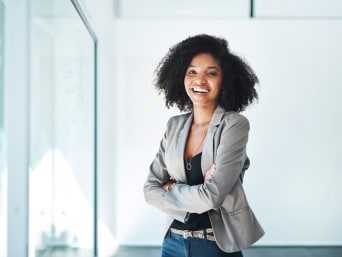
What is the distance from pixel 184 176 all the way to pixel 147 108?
7.44 ft

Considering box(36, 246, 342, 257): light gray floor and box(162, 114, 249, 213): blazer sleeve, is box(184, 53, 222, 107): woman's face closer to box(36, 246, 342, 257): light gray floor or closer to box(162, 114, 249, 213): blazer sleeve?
box(162, 114, 249, 213): blazer sleeve

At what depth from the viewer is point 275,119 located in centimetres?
369

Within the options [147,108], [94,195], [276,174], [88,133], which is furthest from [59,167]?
[276,174]

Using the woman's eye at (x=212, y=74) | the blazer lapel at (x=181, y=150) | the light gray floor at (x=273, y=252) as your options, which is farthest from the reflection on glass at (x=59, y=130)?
the light gray floor at (x=273, y=252)

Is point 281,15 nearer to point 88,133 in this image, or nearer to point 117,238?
point 88,133

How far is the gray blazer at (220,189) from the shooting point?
1.39m

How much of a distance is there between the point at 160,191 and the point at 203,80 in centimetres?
49

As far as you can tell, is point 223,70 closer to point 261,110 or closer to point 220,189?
point 220,189

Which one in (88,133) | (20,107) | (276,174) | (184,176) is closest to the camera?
(20,107)

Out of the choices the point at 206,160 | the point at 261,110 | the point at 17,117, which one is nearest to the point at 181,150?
the point at 206,160

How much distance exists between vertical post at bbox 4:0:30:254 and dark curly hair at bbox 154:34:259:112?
0.68 meters

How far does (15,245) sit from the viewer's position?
1.30m

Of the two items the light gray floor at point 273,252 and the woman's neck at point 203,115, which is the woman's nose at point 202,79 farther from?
the light gray floor at point 273,252

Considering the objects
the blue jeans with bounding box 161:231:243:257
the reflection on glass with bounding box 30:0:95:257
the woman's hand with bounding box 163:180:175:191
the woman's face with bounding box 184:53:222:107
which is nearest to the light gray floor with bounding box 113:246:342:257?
the reflection on glass with bounding box 30:0:95:257
